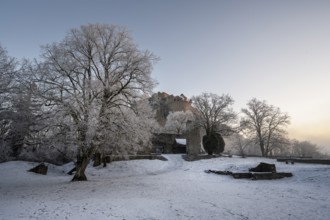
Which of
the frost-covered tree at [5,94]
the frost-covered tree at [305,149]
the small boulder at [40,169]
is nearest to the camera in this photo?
the frost-covered tree at [5,94]

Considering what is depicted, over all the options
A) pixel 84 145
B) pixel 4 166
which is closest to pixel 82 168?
pixel 84 145

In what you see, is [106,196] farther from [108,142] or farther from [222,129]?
[222,129]

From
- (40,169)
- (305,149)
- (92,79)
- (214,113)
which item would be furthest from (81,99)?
(305,149)

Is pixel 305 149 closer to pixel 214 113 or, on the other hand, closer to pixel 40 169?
pixel 214 113

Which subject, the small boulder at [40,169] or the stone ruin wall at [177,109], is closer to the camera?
the small boulder at [40,169]

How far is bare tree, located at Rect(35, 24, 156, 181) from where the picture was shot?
687 inches

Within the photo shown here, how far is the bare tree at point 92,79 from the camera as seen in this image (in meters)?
17.4

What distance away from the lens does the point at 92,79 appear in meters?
20.3

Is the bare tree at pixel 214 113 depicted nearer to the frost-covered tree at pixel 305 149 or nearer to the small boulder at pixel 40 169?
the small boulder at pixel 40 169

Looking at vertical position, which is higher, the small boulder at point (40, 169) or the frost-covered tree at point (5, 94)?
the frost-covered tree at point (5, 94)

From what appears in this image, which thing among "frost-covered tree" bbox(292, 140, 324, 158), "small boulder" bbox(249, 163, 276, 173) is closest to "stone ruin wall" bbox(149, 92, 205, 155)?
"small boulder" bbox(249, 163, 276, 173)

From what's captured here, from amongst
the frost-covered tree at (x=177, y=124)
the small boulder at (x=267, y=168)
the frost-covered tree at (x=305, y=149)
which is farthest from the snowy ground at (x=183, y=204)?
the frost-covered tree at (x=305, y=149)

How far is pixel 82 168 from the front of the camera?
65.6 ft

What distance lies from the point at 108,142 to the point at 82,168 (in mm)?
3734
